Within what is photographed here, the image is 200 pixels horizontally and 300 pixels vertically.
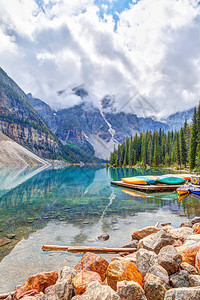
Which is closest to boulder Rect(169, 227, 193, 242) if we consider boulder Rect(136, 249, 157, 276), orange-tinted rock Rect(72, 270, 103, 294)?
boulder Rect(136, 249, 157, 276)

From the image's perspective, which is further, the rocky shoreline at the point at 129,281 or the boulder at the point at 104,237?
the boulder at the point at 104,237

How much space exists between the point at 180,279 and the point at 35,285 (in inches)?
143

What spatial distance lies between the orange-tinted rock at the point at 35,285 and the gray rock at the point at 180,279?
3116 mm

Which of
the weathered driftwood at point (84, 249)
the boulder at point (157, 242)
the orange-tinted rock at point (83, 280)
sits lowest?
the weathered driftwood at point (84, 249)

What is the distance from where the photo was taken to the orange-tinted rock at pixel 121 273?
3867 mm

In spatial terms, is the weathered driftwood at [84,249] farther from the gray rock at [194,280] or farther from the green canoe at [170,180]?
the green canoe at [170,180]

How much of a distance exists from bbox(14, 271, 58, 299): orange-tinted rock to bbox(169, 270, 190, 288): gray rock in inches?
123

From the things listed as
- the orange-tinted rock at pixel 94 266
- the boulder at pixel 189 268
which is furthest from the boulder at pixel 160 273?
the orange-tinted rock at pixel 94 266

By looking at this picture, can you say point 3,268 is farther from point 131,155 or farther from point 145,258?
point 131,155

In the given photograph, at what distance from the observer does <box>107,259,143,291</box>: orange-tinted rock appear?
152 inches

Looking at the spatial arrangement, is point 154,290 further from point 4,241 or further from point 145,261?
point 4,241

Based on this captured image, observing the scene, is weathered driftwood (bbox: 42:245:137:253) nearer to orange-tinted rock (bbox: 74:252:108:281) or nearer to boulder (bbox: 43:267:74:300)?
orange-tinted rock (bbox: 74:252:108:281)

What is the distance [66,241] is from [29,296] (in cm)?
427

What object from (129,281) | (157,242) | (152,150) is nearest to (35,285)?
(129,281)
